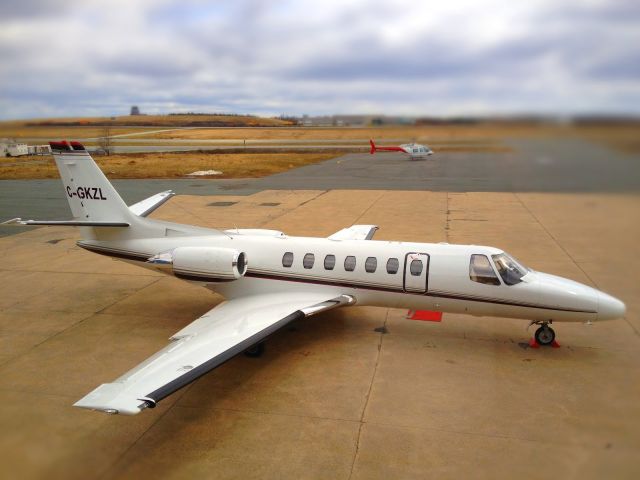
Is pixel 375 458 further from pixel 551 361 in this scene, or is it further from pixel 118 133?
pixel 118 133

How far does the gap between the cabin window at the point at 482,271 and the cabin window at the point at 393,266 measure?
1.63 metres

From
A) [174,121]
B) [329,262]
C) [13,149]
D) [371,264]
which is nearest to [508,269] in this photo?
[371,264]

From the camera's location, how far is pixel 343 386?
30.4 ft

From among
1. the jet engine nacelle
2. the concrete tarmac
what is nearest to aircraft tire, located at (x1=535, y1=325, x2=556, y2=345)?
the concrete tarmac

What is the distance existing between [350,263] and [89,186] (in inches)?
295

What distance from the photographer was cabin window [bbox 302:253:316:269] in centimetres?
1192

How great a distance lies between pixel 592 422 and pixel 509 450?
47.7 inches

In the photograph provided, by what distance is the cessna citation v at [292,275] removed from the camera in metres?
10.3

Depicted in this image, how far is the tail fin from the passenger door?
24.6ft

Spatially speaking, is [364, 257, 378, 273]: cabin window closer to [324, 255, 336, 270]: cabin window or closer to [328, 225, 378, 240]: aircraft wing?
[324, 255, 336, 270]: cabin window

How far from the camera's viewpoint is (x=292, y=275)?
471 inches

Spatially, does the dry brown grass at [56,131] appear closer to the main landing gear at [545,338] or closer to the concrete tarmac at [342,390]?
the concrete tarmac at [342,390]

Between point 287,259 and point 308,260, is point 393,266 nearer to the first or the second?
point 308,260

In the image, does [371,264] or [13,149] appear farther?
[13,149]
